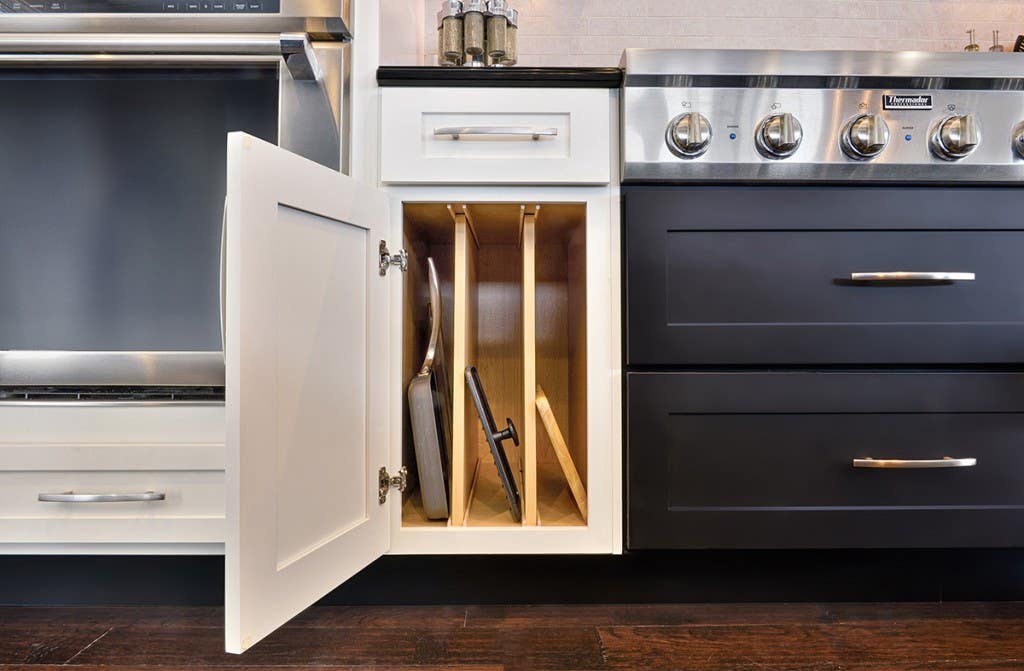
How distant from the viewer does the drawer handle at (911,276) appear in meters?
0.87

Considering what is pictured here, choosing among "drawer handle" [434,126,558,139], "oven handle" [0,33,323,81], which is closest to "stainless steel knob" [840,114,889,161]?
"drawer handle" [434,126,558,139]

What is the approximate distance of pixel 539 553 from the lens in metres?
0.93

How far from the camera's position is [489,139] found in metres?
0.92

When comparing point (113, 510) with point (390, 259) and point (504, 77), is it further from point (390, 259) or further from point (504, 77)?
point (504, 77)

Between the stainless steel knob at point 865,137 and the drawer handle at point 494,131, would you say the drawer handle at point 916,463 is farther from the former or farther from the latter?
the drawer handle at point 494,131

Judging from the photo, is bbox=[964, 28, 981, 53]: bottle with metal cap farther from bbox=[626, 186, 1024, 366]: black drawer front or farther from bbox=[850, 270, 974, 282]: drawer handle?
bbox=[850, 270, 974, 282]: drawer handle

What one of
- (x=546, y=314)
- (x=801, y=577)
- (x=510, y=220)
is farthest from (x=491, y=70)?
(x=801, y=577)

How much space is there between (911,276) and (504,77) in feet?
2.44

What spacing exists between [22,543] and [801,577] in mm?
1328

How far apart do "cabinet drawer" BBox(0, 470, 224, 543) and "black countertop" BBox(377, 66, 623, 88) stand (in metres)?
0.72

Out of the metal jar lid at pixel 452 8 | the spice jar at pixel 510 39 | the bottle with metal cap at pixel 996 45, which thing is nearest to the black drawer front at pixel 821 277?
the spice jar at pixel 510 39

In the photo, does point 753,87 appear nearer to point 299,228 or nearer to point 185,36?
point 299,228

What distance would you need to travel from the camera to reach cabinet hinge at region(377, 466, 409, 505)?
2.91ft

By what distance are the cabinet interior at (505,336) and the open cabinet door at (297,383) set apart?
122 millimetres
